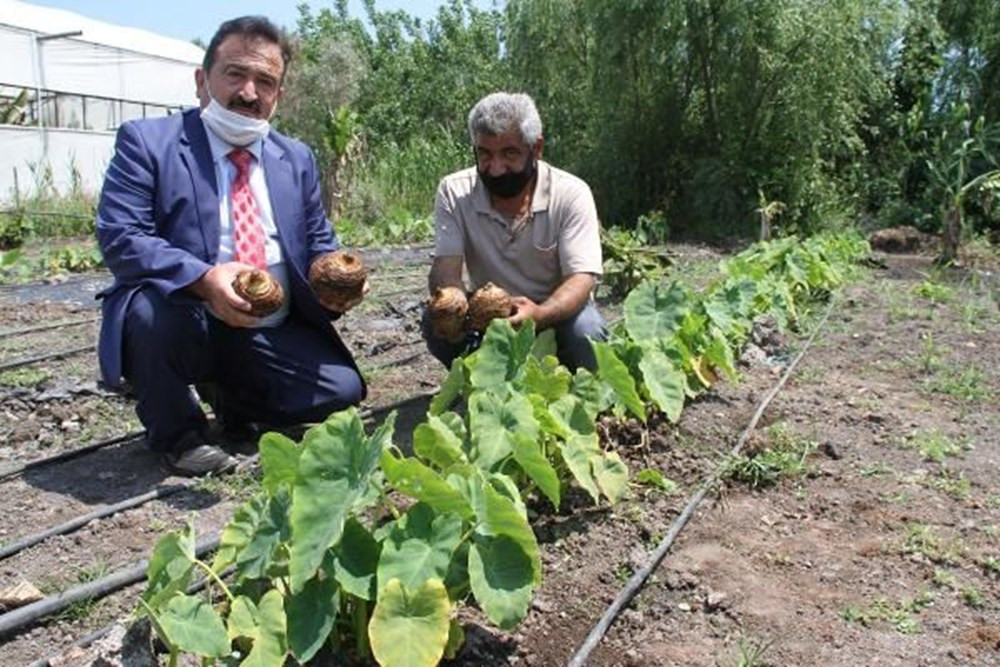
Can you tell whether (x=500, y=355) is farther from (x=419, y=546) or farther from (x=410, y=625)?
(x=410, y=625)

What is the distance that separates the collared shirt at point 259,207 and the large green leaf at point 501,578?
1555 millimetres

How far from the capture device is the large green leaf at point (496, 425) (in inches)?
82.4

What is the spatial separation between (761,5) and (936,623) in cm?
1004

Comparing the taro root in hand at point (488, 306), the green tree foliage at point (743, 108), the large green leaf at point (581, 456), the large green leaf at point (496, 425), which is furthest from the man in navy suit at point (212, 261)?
the green tree foliage at point (743, 108)

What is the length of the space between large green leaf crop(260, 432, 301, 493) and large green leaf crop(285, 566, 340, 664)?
23 centimetres

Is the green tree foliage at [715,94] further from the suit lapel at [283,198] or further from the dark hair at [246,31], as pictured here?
A: the dark hair at [246,31]

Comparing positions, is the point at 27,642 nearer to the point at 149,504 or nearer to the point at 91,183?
the point at 149,504

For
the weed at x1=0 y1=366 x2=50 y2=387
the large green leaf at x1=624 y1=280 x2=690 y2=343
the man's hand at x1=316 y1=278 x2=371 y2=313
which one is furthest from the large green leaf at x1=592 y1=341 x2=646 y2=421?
the weed at x1=0 y1=366 x2=50 y2=387

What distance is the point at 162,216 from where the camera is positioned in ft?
9.75

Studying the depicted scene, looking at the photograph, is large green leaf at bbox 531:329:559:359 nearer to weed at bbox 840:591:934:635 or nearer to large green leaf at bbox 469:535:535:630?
weed at bbox 840:591:934:635

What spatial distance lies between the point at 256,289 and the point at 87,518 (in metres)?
0.74

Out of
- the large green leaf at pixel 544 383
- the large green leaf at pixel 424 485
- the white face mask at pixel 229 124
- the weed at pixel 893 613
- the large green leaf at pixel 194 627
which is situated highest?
the white face mask at pixel 229 124

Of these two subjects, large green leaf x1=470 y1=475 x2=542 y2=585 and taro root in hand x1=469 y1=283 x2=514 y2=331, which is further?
taro root in hand x1=469 y1=283 x2=514 y2=331

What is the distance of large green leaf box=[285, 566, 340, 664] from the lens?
1642 millimetres
